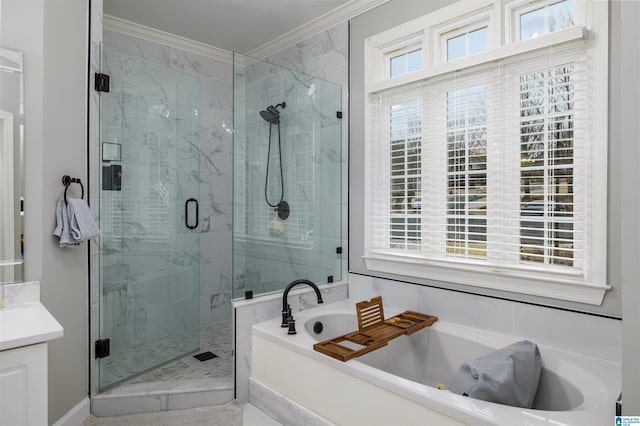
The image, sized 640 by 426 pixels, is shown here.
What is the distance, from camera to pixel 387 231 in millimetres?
2869

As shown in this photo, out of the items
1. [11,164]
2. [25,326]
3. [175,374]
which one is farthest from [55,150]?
[175,374]

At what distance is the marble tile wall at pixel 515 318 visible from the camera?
1.91m

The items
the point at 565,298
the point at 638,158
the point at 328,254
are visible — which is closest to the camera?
the point at 638,158

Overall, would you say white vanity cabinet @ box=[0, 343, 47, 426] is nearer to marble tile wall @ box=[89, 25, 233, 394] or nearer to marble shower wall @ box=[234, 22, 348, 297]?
marble tile wall @ box=[89, 25, 233, 394]

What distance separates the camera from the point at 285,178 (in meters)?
2.77

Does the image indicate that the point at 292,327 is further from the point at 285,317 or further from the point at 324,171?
the point at 324,171

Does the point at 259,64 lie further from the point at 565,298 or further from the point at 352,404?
the point at 565,298

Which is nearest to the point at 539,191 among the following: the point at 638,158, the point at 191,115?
the point at 638,158

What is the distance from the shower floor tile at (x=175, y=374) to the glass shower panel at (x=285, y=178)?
0.58 metres

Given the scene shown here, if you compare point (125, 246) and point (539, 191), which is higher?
point (539, 191)

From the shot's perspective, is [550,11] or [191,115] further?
[191,115]

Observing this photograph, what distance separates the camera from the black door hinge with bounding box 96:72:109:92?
7.70ft

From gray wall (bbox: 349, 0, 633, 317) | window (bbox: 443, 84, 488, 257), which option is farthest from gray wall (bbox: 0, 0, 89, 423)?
window (bbox: 443, 84, 488, 257)

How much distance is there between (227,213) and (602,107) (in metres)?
3.10
